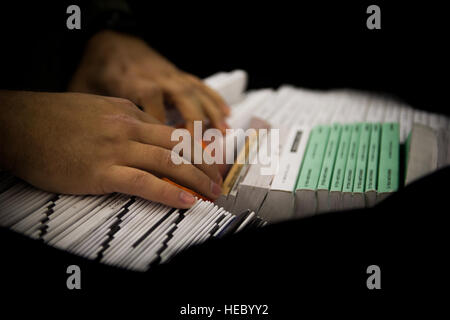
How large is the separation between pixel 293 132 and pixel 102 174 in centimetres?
46

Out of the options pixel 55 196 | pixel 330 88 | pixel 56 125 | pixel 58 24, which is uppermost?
pixel 58 24

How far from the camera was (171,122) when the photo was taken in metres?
0.90

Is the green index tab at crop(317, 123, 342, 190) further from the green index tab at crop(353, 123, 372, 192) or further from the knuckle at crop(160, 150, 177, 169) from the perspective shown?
the knuckle at crop(160, 150, 177, 169)

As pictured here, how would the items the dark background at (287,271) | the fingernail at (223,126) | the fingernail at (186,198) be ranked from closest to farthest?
1. the dark background at (287,271)
2. the fingernail at (186,198)
3. the fingernail at (223,126)

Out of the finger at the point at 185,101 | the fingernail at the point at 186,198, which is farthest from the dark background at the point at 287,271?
the finger at the point at 185,101

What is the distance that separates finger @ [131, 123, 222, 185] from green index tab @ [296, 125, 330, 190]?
167 mm

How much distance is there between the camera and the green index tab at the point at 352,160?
1.75ft

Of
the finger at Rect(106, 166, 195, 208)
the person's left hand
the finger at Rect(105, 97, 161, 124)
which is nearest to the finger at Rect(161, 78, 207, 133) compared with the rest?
the person's left hand

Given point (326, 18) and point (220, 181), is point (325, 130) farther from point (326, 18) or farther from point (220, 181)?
point (326, 18)

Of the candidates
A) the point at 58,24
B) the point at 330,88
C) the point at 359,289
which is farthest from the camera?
the point at 330,88

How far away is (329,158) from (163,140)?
0.35 meters

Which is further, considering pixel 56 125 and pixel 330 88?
pixel 330 88

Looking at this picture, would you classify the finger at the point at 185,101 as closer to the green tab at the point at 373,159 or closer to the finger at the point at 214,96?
the finger at the point at 214,96
